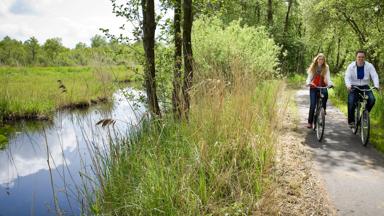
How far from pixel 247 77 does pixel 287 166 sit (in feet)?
5.27

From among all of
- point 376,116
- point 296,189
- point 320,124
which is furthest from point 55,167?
point 376,116

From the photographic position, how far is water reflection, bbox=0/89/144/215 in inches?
220

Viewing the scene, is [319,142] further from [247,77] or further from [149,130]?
[149,130]

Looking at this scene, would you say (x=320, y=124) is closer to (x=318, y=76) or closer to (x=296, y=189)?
(x=318, y=76)

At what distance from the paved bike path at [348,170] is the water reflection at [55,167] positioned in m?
3.14

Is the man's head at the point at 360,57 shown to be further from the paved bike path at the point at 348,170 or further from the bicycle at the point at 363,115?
the paved bike path at the point at 348,170

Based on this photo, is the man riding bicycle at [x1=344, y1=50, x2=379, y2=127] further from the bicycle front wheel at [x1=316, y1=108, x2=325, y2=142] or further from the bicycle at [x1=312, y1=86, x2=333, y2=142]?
the bicycle front wheel at [x1=316, y1=108, x2=325, y2=142]

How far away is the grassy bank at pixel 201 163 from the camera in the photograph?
13.9 feet

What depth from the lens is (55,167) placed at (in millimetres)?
6332

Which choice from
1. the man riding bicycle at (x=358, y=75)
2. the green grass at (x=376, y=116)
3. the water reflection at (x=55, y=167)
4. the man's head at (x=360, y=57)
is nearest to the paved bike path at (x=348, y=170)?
the green grass at (x=376, y=116)

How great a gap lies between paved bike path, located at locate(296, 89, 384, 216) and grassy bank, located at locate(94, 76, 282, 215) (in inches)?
43.5

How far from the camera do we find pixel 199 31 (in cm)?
1418

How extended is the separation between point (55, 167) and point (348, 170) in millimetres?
4867

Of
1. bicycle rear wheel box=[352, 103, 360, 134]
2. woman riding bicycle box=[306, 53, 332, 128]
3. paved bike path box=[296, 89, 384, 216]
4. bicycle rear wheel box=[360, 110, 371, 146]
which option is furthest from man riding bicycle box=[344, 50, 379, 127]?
paved bike path box=[296, 89, 384, 216]
